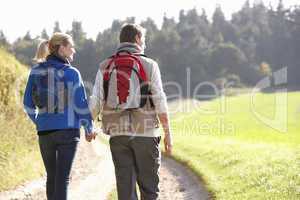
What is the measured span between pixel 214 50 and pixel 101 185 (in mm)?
127857

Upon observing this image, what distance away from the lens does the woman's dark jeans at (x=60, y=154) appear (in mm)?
6875

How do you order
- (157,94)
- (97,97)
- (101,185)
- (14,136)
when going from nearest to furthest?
(157,94) → (97,97) → (101,185) → (14,136)

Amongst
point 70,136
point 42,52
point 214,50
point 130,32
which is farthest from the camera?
point 214,50

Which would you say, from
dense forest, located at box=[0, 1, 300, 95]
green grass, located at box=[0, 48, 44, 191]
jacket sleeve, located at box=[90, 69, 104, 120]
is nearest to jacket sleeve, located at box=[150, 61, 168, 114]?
jacket sleeve, located at box=[90, 69, 104, 120]

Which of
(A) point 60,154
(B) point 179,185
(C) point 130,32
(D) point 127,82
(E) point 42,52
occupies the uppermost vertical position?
(C) point 130,32

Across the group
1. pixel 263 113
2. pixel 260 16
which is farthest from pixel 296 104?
pixel 260 16

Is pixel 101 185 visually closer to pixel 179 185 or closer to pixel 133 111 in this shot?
pixel 179 185

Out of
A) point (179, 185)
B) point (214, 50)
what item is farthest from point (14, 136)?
point (214, 50)

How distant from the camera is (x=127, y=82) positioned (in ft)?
21.3

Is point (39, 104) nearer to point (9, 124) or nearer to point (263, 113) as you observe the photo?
point (9, 124)

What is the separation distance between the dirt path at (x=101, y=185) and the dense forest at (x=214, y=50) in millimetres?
89937

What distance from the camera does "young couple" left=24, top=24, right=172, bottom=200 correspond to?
6.50 meters

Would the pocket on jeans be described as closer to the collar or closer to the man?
the man

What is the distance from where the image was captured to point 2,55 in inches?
711
